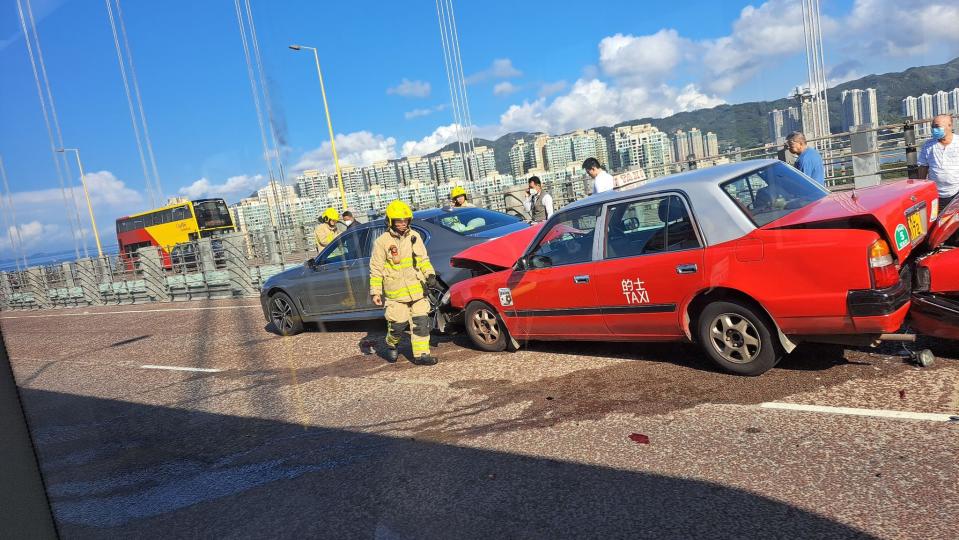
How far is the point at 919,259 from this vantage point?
4.54 meters

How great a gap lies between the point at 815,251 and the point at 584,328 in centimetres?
216

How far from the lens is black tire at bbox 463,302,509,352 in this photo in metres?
6.89

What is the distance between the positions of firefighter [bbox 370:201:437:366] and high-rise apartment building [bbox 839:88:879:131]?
28.4ft

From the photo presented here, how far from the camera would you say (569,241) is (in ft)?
19.9

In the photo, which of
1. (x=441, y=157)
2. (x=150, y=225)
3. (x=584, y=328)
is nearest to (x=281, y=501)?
(x=584, y=328)

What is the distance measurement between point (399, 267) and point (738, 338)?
3.53 meters

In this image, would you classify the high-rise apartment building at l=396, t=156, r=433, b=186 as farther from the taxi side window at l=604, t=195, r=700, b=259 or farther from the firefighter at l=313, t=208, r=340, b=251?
the taxi side window at l=604, t=195, r=700, b=259

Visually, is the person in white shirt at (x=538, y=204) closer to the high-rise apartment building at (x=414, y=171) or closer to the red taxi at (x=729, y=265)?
the red taxi at (x=729, y=265)

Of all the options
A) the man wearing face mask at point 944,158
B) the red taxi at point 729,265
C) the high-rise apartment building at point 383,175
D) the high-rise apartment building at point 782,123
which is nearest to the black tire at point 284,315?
the red taxi at point 729,265

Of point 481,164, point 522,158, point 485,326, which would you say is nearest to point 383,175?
point 522,158

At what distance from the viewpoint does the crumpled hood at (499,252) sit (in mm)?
6977

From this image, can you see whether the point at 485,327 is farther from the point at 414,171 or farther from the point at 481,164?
the point at 481,164

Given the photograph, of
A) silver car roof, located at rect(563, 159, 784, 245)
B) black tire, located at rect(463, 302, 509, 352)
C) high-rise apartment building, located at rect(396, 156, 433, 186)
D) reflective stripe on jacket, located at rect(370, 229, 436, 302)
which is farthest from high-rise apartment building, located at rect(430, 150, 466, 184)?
silver car roof, located at rect(563, 159, 784, 245)

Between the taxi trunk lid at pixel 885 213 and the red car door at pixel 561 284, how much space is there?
5.33ft
